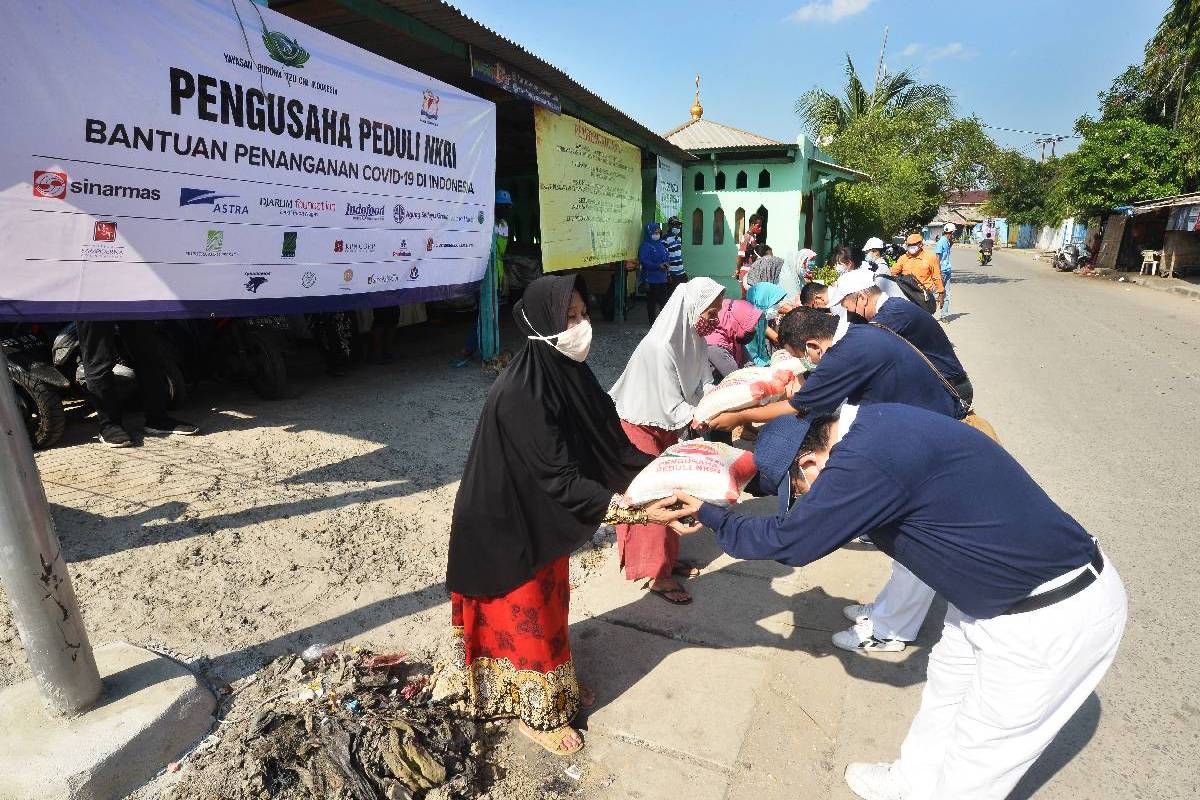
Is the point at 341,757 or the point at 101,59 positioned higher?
the point at 101,59

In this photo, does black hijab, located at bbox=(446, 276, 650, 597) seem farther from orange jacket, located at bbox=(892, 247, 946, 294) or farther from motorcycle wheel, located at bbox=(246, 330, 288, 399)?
orange jacket, located at bbox=(892, 247, 946, 294)

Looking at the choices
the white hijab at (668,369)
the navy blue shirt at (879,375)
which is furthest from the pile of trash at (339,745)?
the navy blue shirt at (879,375)

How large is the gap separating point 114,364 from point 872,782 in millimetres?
5098

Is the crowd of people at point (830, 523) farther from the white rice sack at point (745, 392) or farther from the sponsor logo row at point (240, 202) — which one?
the sponsor logo row at point (240, 202)

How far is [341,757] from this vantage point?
2156 mm

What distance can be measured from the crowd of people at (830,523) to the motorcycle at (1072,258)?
3017 centimetres

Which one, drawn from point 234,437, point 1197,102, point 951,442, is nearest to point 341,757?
point 951,442

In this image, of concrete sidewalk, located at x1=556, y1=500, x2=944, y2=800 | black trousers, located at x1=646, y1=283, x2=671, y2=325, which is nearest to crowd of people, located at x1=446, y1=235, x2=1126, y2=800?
concrete sidewalk, located at x1=556, y1=500, x2=944, y2=800

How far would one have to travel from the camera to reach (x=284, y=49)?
14.3 ft

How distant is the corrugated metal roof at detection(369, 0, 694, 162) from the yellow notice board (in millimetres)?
312

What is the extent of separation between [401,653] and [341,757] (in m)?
0.78

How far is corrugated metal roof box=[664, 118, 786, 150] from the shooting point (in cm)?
1485

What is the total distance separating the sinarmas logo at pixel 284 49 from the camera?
4246 mm

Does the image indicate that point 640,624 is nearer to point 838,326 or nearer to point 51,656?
point 838,326
